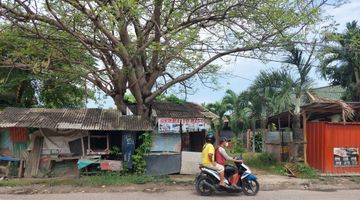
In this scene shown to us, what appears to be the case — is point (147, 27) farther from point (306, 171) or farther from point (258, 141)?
point (258, 141)

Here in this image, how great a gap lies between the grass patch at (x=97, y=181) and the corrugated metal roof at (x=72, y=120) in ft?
5.09

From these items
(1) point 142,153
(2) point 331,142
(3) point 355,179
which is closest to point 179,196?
(1) point 142,153

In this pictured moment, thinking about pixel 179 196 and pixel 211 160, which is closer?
pixel 211 160

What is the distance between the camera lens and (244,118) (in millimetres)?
32938

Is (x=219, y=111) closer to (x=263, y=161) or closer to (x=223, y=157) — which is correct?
(x=263, y=161)

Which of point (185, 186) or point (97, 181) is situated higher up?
point (97, 181)

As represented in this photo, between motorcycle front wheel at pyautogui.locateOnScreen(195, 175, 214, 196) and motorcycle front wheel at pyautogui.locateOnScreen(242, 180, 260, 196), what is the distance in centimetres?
87

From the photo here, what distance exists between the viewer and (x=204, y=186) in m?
11.4

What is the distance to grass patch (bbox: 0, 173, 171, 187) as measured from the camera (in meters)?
13.2

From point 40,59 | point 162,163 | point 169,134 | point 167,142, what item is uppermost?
point 40,59

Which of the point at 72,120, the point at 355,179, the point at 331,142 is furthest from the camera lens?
the point at 331,142

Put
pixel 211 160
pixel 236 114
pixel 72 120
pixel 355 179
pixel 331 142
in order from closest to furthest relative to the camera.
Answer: pixel 211 160 → pixel 355 179 → pixel 72 120 → pixel 331 142 → pixel 236 114

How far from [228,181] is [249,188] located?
0.61m

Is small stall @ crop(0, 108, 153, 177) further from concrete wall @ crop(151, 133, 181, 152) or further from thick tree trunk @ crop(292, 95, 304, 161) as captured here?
thick tree trunk @ crop(292, 95, 304, 161)
